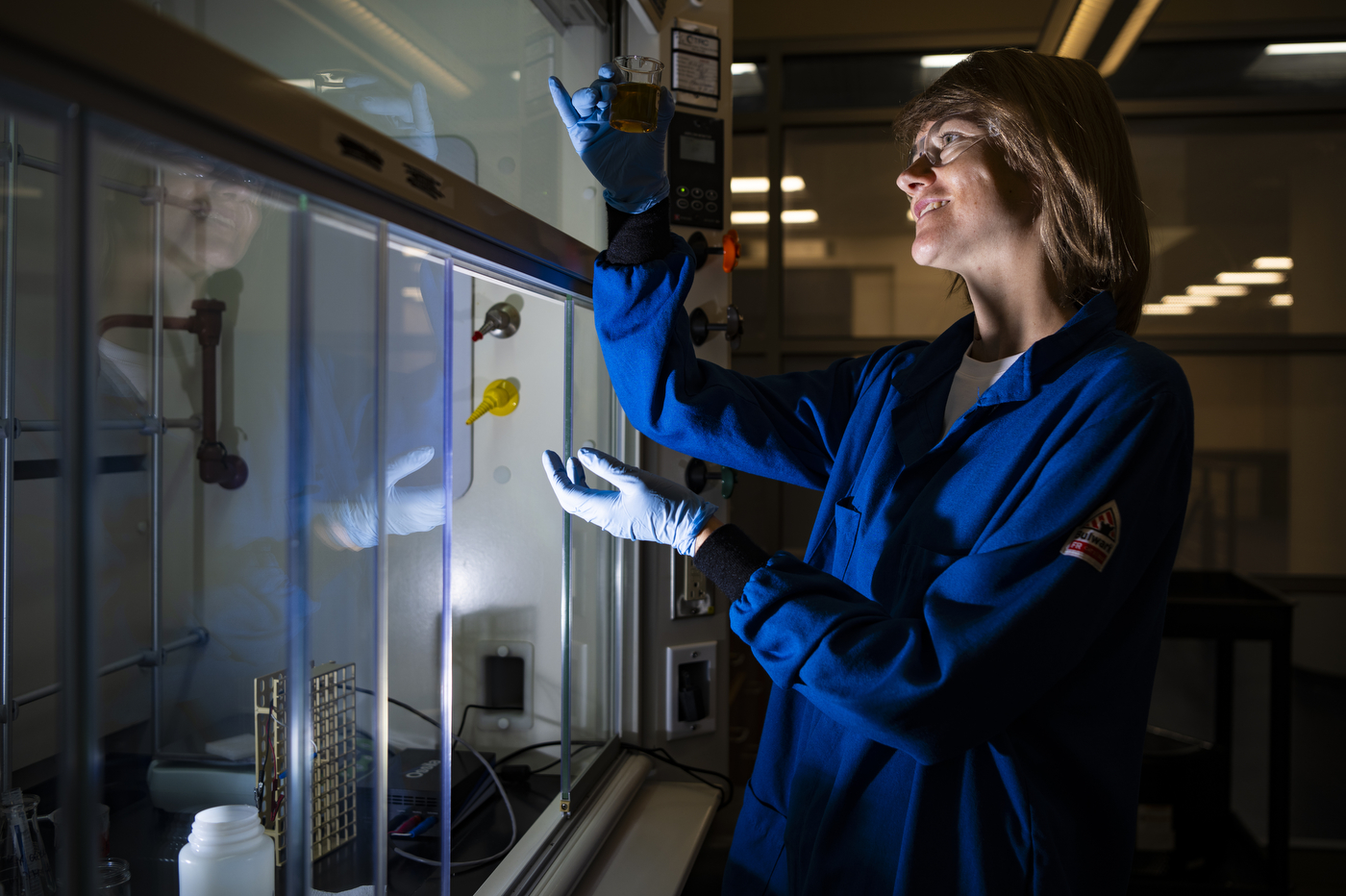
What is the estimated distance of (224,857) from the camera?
0.76 meters

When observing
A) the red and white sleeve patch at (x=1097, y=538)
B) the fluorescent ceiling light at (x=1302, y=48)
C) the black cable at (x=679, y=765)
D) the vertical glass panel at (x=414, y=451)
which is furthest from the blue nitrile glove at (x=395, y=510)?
the fluorescent ceiling light at (x=1302, y=48)

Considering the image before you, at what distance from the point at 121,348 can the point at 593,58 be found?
1.12 meters

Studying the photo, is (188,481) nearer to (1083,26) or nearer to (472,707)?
(472,707)

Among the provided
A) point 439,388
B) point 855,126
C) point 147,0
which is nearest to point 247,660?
point 439,388

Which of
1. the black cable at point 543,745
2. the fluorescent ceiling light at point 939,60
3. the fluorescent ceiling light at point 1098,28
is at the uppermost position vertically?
the fluorescent ceiling light at point 939,60

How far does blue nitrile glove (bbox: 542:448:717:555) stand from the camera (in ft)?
3.34

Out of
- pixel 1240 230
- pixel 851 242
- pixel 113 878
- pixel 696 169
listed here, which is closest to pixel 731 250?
pixel 696 169

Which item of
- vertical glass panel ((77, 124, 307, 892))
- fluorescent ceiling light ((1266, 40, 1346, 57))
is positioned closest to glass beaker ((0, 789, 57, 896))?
vertical glass panel ((77, 124, 307, 892))

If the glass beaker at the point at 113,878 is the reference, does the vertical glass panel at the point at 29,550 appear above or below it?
above

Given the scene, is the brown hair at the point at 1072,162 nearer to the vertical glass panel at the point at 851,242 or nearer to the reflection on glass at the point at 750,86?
the vertical glass panel at the point at 851,242

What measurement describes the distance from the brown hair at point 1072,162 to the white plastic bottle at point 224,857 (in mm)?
1146

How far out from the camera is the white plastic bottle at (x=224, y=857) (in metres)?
0.76

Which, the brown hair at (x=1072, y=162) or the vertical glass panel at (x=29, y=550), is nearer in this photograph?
the vertical glass panel at (x=29, y=550)

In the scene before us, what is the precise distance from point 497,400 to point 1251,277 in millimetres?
2883
